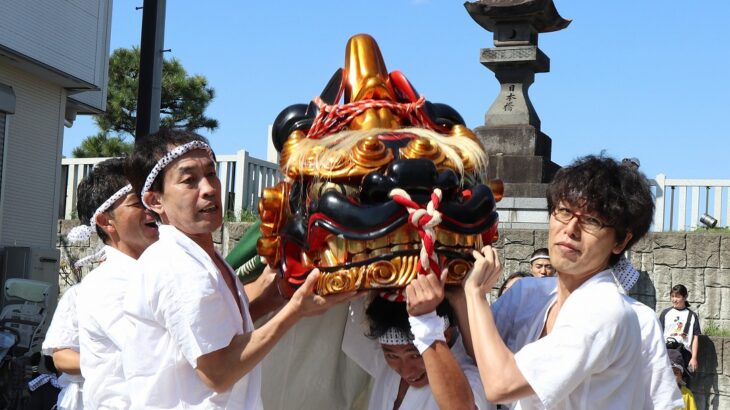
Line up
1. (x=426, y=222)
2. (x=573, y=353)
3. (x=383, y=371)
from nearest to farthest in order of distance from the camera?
(x=573, y=353)
(x=426, y=222)
(x=383, y=371)

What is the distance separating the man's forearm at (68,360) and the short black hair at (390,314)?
1.39 meters

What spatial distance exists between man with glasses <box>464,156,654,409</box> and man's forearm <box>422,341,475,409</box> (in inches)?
5.3

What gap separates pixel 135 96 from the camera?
59.1ft

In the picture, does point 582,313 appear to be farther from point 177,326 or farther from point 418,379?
point 177,326

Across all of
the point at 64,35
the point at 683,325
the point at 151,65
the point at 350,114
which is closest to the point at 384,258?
the point at 350,114

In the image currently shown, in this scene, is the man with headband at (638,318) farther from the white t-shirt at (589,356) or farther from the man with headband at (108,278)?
the man with headband at (108,278)

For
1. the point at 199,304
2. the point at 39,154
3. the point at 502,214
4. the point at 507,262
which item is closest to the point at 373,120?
the point at 199,304

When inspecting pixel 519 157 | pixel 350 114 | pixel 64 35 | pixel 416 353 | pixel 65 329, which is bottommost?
pixel 65 329

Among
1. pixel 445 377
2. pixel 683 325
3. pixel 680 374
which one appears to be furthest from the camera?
pixel 683 325

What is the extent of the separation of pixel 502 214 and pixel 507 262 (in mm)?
1093

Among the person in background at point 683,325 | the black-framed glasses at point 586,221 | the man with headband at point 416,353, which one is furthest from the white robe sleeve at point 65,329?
the person in background at point 683,325

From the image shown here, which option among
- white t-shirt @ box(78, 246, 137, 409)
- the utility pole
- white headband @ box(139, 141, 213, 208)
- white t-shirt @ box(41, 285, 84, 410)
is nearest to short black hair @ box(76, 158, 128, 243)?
white t-shirt @ box(41, 285, 84, 410)

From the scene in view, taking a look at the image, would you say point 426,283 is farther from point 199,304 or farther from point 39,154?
point 39,154

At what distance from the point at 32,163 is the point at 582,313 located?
9.55 meters
